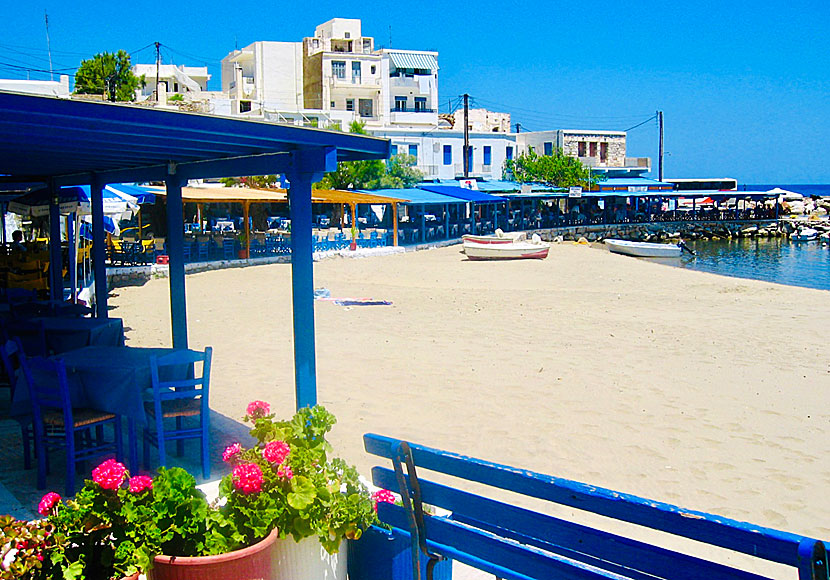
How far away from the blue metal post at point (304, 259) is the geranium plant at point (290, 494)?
6.68 ft

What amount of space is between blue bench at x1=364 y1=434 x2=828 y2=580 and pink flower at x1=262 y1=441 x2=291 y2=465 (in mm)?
430

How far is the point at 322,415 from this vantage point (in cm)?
324

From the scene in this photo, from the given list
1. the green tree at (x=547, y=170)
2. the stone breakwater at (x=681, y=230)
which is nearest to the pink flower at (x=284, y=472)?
the stone breakwater at (x=681, y=230)

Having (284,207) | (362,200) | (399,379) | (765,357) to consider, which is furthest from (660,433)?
(284,207)

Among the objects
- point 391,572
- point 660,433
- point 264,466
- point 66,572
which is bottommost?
point 660,433

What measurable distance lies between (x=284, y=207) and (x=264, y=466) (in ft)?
136

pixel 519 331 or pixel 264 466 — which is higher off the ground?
pixel 264 466

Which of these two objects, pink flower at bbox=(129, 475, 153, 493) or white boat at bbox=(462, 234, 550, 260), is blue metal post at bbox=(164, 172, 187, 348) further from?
white boat at bbox=(462, 234, 550, 260)

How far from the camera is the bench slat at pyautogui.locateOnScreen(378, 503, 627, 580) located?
8.81 ft

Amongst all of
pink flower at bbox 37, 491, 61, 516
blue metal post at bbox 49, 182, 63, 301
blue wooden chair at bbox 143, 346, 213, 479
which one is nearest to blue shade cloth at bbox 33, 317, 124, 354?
blue wooden chair at bbox 143, 346, 213, 479

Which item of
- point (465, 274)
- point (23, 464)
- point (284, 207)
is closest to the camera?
point (23, 464)

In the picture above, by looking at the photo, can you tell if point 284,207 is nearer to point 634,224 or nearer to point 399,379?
point 634,224

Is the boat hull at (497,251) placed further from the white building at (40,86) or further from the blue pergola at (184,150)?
the blue pergola at (184,150)

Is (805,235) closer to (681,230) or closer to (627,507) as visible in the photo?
(681,230)
